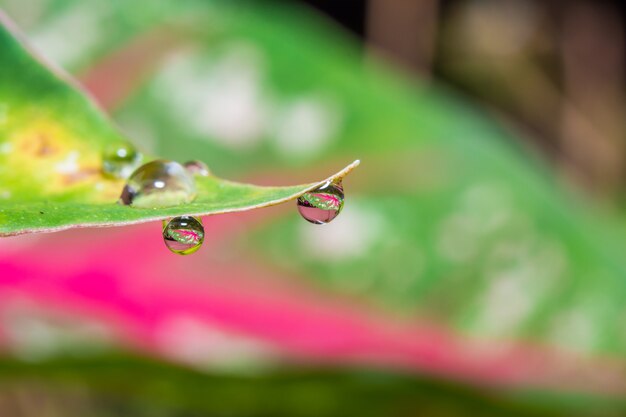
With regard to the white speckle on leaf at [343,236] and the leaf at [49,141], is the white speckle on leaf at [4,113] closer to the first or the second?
the leaf at [49,141]

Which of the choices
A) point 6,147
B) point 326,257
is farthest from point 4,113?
point 326,257

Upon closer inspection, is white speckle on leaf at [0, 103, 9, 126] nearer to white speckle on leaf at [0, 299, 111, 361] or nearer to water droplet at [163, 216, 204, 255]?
water droplet at [163, 216, 204, 255]

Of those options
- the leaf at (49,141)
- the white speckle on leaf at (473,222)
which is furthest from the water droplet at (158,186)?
the white speckle on leaf at (473,222)

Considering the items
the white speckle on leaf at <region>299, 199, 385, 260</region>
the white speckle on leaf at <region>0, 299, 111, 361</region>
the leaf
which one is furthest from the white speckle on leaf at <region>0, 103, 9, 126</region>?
the white speckle on leaf at <region>299, 199, 385, 260</region>

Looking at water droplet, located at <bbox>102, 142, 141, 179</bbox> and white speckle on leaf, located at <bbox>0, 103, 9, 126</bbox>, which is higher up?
white speckle on leaf, located at <bbox>0, 103, 9, 126</bbox>

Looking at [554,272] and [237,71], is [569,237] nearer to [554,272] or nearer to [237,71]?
[554,272]

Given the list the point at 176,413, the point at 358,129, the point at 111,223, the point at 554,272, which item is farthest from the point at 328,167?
the point at 111,223

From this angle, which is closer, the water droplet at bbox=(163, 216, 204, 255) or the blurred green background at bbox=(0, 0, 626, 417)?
the water droplet at bbox=(163, 216, 204, 255)
